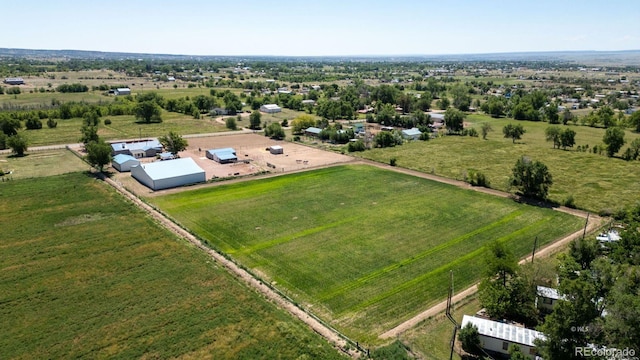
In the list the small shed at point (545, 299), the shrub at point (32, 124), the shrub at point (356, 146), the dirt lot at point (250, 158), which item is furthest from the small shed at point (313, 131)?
the small shed at point (545, 299)

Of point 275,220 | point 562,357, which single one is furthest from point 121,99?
point 562,357

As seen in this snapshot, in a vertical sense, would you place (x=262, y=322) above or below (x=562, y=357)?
below

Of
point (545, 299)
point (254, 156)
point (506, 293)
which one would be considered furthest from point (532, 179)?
point (254, 156)

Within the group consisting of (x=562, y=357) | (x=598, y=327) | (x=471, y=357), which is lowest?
(x=471, y=357)

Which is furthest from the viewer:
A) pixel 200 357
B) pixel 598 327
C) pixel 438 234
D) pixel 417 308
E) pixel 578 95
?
pixel 578 95

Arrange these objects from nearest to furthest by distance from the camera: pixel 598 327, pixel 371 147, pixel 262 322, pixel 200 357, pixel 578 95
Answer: pixel 598 327 < pixel 200 357 < pixel 262 322 < pixel 371 147 < pixel 578 95

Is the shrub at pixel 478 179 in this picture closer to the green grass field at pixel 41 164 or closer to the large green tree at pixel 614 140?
the large green tree at pixel 614 140

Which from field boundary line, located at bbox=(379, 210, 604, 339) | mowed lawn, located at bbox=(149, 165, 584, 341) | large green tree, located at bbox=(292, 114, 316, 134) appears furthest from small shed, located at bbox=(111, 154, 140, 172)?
field boundary line, located at bbox=(379, 210, 604, 339)

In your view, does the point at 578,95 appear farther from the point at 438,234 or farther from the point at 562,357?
the point at 562,357
